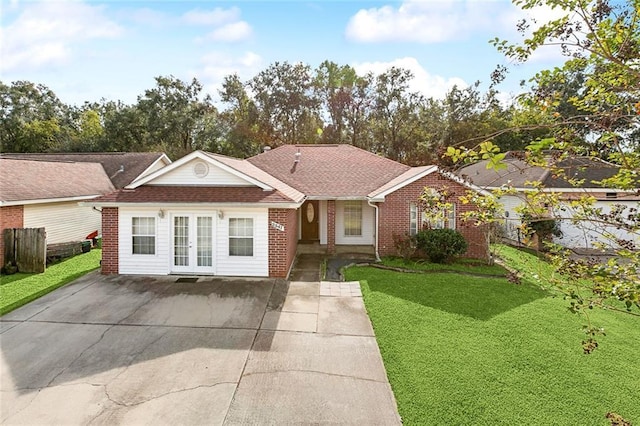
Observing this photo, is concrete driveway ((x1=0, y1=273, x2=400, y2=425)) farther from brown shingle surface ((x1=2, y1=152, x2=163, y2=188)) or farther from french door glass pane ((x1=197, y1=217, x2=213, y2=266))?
brown shingle surface ((x1=2, y1=152, x2=163, y2=188))

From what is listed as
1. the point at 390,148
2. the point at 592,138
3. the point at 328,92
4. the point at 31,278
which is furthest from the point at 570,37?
the point at 328,92

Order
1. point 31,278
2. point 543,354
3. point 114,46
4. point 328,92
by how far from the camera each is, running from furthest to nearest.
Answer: point 328,92 → point 31,278 → point 114,46 → point 543,354

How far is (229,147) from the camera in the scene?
38.5 meters

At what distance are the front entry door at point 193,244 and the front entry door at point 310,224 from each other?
6.52 metres

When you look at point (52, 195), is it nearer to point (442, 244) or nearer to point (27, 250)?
point (27, 250)

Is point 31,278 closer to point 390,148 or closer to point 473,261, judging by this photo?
point 473,261

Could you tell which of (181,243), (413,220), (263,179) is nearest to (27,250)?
(181,243)

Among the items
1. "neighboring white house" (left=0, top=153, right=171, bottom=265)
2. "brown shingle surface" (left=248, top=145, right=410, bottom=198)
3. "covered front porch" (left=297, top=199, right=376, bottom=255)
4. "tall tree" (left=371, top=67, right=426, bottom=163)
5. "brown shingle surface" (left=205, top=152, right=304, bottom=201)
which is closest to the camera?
"brown shingle surface" (left=205, top=152, right=304, bottom=201)

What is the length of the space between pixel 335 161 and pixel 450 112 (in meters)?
22.8

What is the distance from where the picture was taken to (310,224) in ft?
56.4

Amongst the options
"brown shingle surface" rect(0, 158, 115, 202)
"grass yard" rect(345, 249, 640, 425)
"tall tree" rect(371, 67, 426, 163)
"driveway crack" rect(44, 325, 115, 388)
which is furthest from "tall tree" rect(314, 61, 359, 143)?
"driveway crack" rect(44, 325, 115, 388)

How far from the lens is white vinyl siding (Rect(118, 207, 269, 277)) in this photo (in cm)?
1116

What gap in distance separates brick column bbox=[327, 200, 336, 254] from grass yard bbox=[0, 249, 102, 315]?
9000 millimetres

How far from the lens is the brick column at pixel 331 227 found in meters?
14.7
